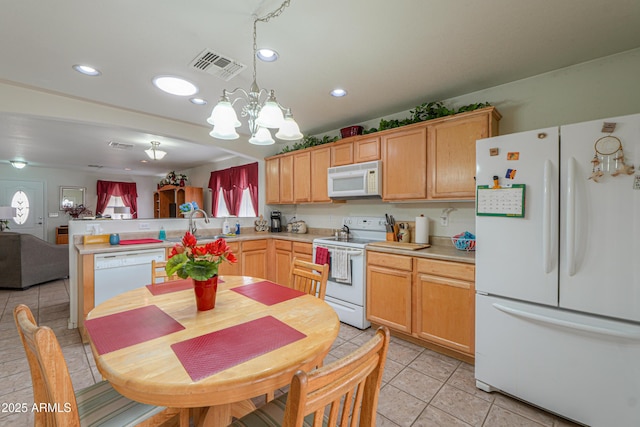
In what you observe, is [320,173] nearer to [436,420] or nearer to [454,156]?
[454,156]

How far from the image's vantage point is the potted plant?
1296 mm

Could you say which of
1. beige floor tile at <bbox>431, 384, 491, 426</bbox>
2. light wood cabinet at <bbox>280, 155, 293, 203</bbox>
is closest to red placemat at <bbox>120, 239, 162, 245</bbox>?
light wood cabinet at <bbox>280, 155, 293, 203</bbox>

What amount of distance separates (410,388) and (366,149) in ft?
7.89

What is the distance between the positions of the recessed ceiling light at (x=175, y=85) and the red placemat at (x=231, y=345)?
2304 millimetres

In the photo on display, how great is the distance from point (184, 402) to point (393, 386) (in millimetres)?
1690

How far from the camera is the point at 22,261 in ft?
13.6

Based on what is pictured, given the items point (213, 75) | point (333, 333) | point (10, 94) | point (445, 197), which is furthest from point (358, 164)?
point (10, 94)

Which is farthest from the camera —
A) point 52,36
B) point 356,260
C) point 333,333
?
point 356,260

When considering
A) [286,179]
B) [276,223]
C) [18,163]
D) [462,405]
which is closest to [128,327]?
[462,405]

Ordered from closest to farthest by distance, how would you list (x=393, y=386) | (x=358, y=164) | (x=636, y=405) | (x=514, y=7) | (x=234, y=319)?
(x=234, y=319)
(x=636, y=405)
(x=514, y=7)
(x=393, y=386)
(x=358, y=164)

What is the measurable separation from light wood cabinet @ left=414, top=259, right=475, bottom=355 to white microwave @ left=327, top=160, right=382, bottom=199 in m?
1.04

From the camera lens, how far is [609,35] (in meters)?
1.84

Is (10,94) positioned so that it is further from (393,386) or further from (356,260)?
(393,386)

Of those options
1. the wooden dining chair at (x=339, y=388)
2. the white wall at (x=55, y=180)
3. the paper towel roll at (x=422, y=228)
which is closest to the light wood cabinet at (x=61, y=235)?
the white wall at (x=55, y=180)
